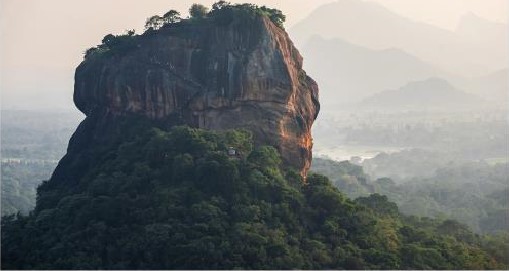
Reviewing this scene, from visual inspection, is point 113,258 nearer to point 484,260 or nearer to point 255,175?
point 255,175

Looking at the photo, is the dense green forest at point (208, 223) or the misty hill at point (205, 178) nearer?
the dense green forest at point (208, 223)

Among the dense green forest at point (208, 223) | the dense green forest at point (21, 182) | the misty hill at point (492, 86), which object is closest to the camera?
the dense green forest at point (208, 223)

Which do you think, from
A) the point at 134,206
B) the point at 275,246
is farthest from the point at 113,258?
the point at 275,246

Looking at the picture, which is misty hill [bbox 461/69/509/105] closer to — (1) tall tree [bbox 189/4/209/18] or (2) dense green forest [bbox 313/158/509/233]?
(2) dense green forest [bbox 313/158/509/233]

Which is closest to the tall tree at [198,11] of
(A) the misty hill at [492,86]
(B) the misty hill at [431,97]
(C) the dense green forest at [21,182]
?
(C) the dense green forest at [21,182]

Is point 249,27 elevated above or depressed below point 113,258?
above

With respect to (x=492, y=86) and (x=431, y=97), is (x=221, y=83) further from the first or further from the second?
(x=492, y=86)

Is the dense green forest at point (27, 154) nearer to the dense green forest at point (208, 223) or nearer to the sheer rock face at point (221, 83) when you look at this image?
the sheer rock face at point (221, 83)

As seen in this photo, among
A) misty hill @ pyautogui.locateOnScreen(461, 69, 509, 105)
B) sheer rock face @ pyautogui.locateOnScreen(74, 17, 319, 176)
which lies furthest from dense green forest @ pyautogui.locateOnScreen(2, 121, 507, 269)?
misty hill @ pyautogui.locateOnScreen(461, 69, 509, 105)
